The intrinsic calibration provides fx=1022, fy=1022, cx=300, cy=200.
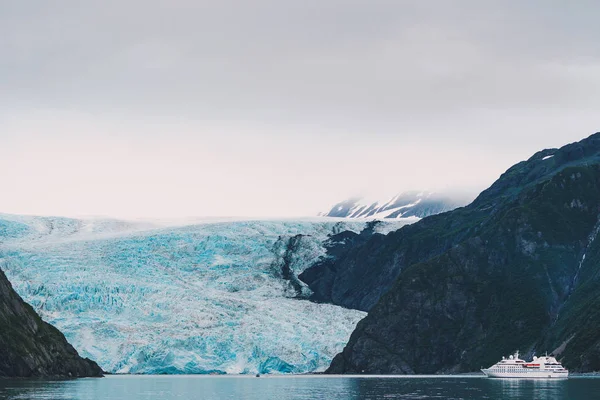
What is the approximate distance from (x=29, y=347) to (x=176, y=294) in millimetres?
38925

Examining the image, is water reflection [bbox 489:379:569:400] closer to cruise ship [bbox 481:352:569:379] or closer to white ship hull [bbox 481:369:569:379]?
white ship hull [bbox 481:369:569:379]

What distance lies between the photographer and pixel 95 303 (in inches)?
5842

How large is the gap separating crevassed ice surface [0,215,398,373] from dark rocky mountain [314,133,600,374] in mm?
7440

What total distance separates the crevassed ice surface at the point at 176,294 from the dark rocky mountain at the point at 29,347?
13.2 metres

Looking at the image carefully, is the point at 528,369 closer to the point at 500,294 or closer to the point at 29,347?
the point at 500,294

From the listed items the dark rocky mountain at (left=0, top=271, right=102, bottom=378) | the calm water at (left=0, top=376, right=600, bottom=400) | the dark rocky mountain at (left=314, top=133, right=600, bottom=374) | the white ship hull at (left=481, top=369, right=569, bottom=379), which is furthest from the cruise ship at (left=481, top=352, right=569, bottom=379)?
the dark rocky mountain at (left=0, top=271, right=102, bottom=378)

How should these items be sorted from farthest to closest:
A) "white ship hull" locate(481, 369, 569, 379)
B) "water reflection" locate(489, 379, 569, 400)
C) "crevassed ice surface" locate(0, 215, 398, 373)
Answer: "crevassed ice surface" locate(0, 215, 398, 373) → "white ship hull" locate(481, 369, 569, 379) → "water reflection" locate(489, 379, 569, 400)

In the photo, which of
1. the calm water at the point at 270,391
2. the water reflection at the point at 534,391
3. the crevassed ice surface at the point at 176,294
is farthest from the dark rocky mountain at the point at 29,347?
the water reflection at the point at 534,391

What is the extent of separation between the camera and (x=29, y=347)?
116 meters

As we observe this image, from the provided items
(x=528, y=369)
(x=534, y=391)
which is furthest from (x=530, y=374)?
(x=534, y=391)

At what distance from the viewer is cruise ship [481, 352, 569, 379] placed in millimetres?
131125

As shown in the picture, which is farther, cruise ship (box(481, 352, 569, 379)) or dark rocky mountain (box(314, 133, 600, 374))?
dark rocky mountain (box(314, 133, 600, 374))

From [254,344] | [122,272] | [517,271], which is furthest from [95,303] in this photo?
[517,271]

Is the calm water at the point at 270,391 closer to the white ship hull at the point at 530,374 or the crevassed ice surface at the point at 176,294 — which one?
the white ship hull at the point at 530,374
